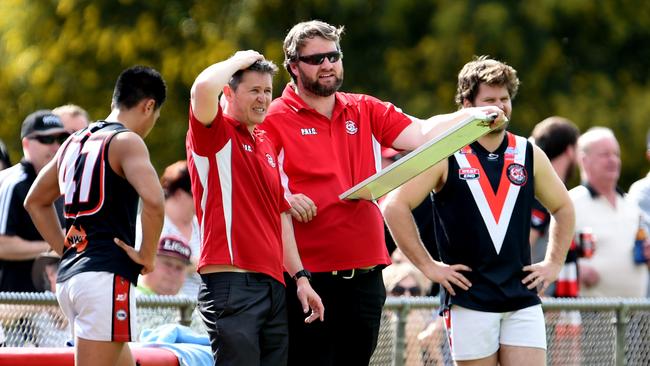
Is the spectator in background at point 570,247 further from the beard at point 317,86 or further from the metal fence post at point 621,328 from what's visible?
the beard at point 317,86

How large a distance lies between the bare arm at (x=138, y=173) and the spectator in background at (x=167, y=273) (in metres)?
2.37

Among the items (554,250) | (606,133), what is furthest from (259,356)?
(606,133)

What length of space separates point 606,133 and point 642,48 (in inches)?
259

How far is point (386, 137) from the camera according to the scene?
24.6 feet

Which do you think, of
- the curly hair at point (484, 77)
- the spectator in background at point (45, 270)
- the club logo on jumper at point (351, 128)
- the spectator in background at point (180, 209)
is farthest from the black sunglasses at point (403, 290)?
the club logo on jumper at point (351, 128)

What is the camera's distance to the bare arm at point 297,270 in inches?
267

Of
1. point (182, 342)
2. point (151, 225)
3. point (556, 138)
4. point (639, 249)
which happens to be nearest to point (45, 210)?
point (151, 225)

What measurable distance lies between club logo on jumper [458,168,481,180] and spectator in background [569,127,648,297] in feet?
10.3

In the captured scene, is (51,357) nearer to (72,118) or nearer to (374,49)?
(72,118)

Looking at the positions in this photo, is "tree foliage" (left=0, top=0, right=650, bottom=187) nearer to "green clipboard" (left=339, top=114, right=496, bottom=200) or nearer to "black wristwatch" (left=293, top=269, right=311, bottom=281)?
"green clipboard" (left=339, top=114, right=496, bottom=200)

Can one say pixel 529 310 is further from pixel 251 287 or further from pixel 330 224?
pixel 251 287

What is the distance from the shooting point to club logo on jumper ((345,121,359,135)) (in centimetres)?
730

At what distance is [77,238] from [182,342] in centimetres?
109

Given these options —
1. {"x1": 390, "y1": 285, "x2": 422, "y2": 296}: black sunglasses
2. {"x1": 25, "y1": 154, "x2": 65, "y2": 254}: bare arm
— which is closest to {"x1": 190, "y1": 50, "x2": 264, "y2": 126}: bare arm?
{"x1": 25, "y1": 154, "x2": 65, "y2": 254}: bare arm
